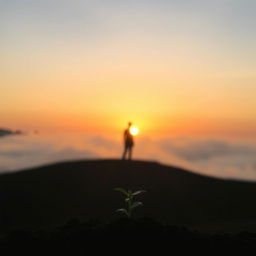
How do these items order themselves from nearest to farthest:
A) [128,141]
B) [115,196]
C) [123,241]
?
[123,241] < [115,196] < [128,141]

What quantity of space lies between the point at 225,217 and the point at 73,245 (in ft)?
41.5

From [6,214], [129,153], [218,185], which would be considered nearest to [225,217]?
[218,185]

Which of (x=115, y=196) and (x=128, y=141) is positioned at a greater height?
(x=128, y=141)

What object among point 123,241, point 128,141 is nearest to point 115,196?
point 128,141

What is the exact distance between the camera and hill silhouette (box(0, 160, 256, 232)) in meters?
17.5

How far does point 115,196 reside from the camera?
1939cm

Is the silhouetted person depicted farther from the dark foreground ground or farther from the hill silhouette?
the dark foreground ground

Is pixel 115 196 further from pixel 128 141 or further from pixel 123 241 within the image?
pixel 123 241

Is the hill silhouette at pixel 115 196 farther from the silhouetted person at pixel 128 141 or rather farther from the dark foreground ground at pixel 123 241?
the dark foreground ground at pixel 123 241

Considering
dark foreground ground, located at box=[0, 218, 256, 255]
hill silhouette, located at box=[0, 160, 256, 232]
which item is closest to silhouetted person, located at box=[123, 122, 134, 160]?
hill silhouette, located at box=[0, 160, 256, 232]

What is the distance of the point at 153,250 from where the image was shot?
6.70 metres

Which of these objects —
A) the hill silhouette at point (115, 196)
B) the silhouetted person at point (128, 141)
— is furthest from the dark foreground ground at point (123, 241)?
the silhouetted person at point (128, 141)

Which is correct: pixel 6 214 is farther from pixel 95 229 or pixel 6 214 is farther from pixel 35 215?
pixel 95 229

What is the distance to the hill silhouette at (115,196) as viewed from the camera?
17542 millimetres
